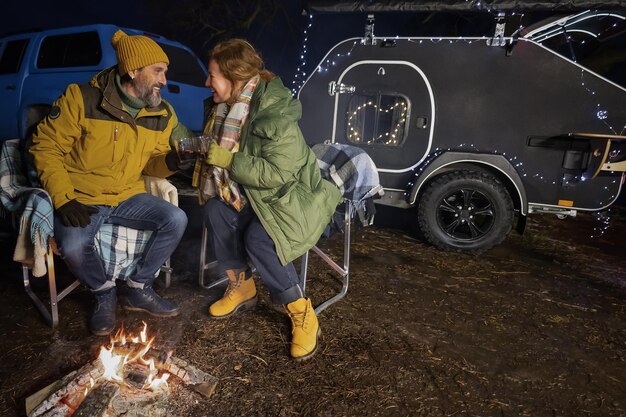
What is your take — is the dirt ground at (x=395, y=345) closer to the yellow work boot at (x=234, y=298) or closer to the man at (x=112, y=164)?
the yellow work boot at (x=234, y=298)

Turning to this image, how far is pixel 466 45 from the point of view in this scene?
4191mm

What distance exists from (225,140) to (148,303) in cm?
140

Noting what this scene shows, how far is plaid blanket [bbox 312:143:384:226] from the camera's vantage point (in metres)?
2.86

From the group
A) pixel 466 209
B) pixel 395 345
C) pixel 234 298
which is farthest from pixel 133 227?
pixel 466 209

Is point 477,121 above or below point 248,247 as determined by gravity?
above

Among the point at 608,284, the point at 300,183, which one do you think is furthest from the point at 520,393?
the point at 608,284

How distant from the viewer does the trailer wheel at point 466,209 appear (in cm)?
424

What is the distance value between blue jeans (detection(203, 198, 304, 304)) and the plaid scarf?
103 mm

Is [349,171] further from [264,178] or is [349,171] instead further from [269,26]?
[269,26]

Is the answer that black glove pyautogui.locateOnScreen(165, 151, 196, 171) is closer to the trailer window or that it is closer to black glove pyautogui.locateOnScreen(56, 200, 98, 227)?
black glove pyautogui.locateOnScreen(56, 200, 98, 227)

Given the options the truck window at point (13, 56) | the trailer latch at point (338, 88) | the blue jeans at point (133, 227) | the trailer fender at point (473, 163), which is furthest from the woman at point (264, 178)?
the truck window at point (13, 56)

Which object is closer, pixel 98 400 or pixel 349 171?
pixel 98 400

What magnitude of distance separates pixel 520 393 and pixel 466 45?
3.53 metres

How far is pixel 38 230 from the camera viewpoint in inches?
89.8
